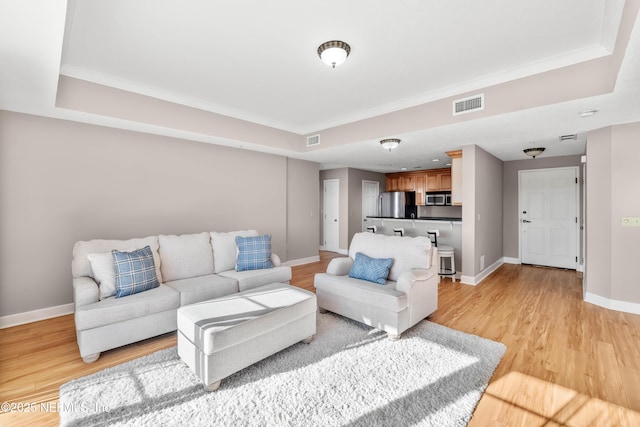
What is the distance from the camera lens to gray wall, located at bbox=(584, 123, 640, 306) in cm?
351

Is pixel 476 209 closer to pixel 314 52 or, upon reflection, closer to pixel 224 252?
pixel 314 52

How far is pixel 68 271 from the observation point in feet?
11.5

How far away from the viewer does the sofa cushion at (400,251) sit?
3180 mm

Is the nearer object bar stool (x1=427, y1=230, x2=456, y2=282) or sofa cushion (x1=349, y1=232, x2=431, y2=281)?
sofa cushion (x1=349, y1=232, x2=431, y2=281)

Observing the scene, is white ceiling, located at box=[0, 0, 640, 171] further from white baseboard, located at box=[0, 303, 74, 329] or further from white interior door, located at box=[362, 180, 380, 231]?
white interior door, located at box=[362, 180, 380, 231]

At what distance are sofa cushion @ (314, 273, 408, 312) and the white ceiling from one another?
86.6 inches

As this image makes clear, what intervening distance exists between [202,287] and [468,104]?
364 centimetres

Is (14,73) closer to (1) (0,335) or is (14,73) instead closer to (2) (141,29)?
(2) (141,29)

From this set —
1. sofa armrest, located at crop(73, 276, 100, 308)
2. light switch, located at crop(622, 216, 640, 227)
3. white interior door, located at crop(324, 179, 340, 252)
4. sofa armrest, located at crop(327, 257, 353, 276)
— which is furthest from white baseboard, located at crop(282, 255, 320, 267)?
light switch, located at crop(622, 216, 640, 227)

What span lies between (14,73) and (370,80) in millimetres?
3202

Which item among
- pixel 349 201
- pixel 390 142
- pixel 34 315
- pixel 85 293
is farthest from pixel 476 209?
pixel 34 315

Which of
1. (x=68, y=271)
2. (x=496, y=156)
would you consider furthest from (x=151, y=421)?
(x=496, y=156)

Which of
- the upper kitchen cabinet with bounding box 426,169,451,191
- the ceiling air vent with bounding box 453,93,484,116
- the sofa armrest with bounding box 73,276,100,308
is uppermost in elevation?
the ceiling air vent with bounding box 453,93,484,116

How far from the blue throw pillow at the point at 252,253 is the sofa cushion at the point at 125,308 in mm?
963
